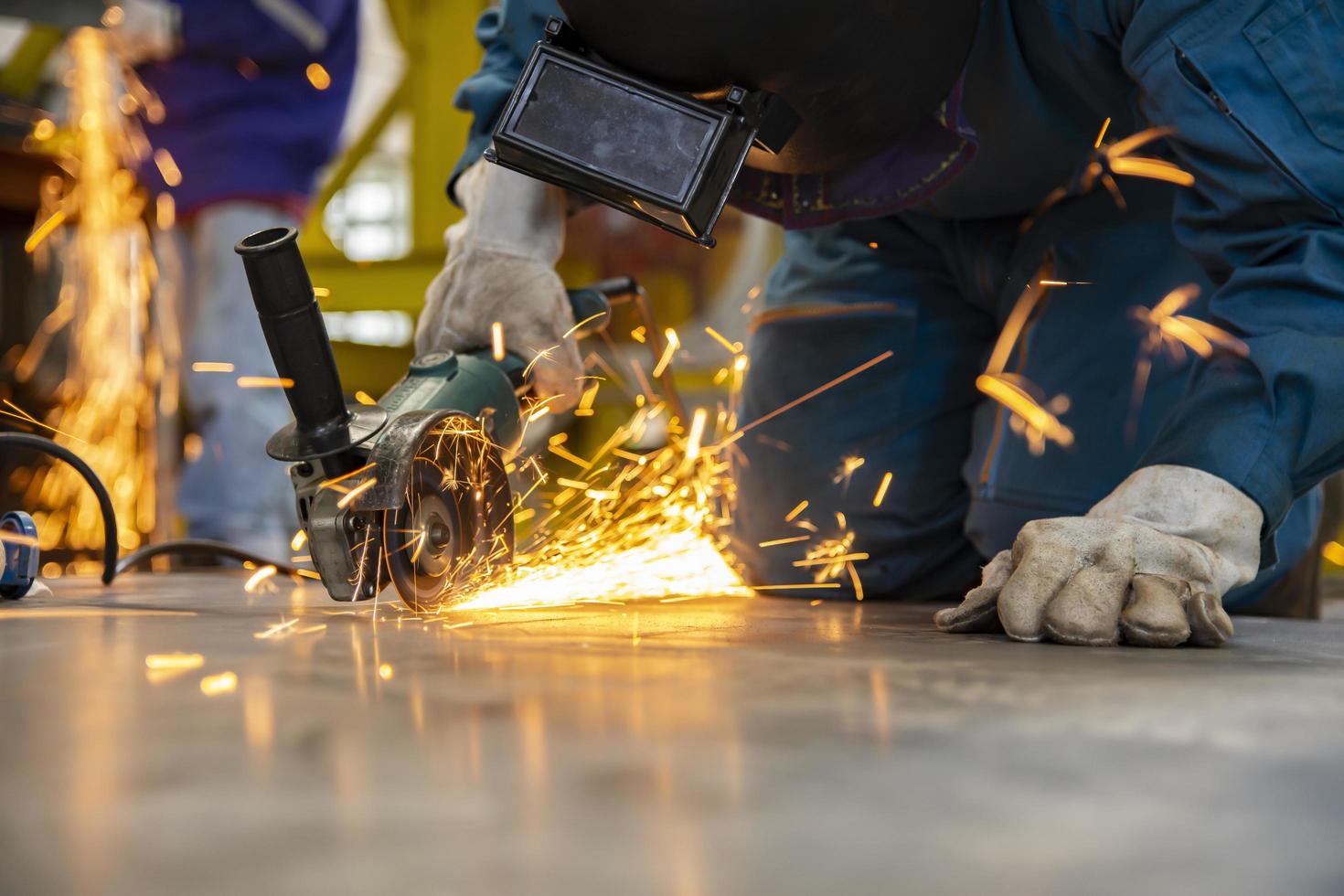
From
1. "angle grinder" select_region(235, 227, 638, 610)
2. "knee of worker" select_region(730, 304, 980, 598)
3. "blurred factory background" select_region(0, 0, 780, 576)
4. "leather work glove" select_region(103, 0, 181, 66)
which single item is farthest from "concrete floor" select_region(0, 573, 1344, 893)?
"leather work glove" select_region(103, 0, 181, 66)

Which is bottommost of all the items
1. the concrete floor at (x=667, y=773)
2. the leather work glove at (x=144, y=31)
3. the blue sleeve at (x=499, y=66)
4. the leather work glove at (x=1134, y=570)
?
the concrete floor at (x=667, y=773)

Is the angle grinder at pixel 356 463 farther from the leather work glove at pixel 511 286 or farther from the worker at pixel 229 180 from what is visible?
the worker at pixel 229 180

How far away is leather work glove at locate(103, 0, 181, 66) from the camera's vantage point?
115 inches

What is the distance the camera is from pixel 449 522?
1.22 meters

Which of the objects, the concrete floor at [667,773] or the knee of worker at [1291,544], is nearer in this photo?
the concrete floor at [667,773]

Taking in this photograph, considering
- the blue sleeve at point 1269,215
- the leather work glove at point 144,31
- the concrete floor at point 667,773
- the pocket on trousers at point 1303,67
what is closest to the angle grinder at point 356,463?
the concrete floor at point 667,773

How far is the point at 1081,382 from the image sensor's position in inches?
70.7

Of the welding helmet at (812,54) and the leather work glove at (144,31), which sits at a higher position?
the leather work glove at (144,31)

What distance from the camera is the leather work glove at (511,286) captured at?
147 cm

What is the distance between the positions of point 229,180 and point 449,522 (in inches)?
87.6

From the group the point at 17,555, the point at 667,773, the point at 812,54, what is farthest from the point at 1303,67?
the point at 17,555

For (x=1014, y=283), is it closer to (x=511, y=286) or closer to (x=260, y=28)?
(x=511, y=286)

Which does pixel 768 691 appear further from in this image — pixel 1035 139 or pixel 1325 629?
pixel 1035 139

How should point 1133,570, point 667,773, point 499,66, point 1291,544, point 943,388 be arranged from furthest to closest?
point 943,388 → point 1291,544 → point 499,66 → point 1133,570 → point 667,773
